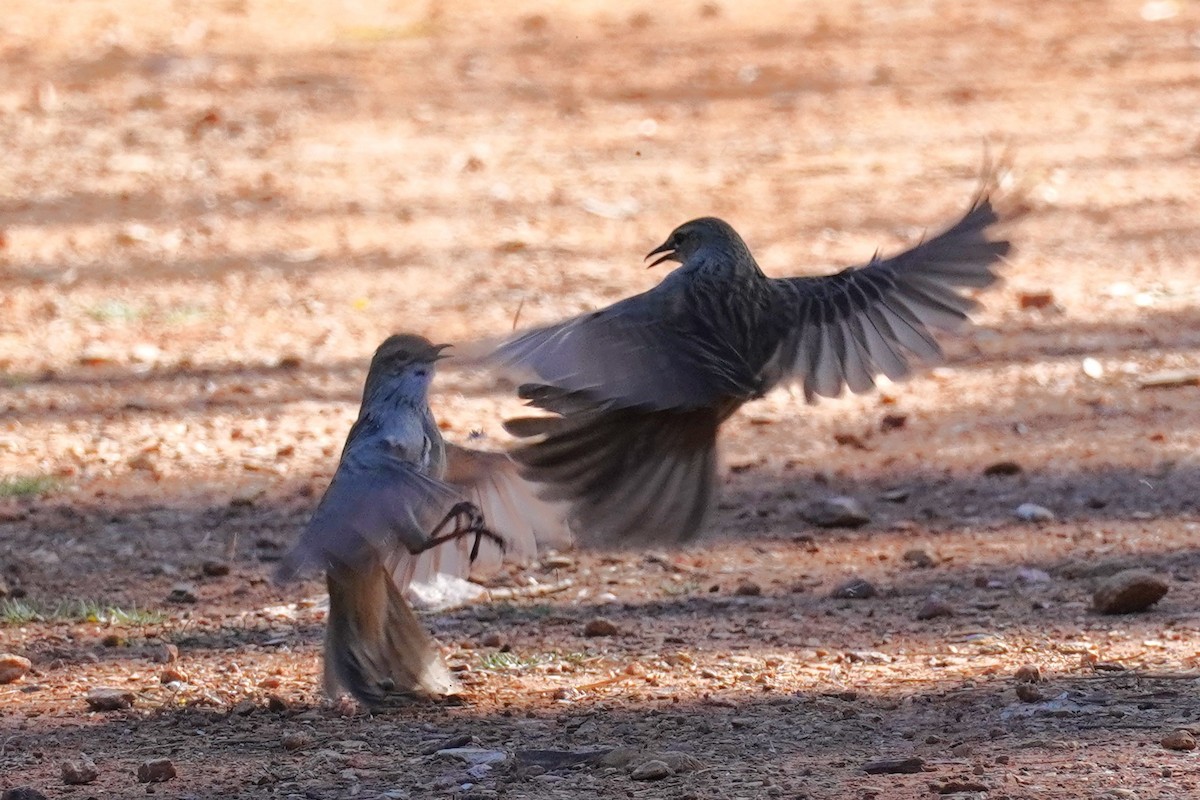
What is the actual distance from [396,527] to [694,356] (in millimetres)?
1098

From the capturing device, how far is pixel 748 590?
→ 627cm

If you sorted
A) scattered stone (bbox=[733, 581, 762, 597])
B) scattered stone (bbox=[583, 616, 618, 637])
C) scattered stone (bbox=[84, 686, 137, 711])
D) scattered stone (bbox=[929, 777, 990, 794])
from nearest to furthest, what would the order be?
1. scattered stone (bbox=[929, 777, 990, 794])
2. scattered stone (bbox=[84, 686, 137, 711])
3. scattered stone (bbox=[583, 616, 618, 637])
4. scattered stone (bbox=[733, 581, 762, 597])

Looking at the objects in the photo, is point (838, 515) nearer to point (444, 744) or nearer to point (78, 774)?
point (444, 744)

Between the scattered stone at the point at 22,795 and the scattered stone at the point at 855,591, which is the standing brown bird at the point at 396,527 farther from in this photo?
the scattered stone at the point at 855,591

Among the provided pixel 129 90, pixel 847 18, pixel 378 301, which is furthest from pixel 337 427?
pixel 847 18

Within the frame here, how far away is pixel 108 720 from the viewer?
5.18 meters

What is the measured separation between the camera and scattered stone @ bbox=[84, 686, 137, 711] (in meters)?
5.27

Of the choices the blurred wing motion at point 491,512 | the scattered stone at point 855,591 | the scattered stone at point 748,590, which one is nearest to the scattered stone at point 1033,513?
the scattered stone at point 855,591

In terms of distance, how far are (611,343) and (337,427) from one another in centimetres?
299

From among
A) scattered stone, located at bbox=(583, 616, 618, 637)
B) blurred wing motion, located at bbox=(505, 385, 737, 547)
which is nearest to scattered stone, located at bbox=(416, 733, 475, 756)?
blurred wing motion, located at bbox=(505, 385, 737, 547)

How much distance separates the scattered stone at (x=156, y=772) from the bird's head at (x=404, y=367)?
1.27 metres

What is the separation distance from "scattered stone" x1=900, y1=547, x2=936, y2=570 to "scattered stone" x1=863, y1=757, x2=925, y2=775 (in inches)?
78.0

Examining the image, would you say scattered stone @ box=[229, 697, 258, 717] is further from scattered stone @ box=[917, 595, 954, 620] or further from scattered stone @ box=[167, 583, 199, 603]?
scattered stone @ box=[917, 595, 954, 620]

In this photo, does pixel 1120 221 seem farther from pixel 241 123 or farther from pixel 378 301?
pixel 241 123
